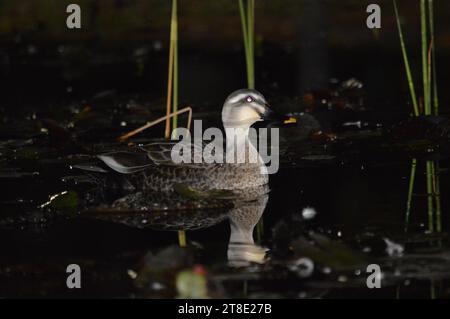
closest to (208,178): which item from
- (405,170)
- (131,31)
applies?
(405,170)

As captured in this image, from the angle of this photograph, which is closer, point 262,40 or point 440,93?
point 440,93

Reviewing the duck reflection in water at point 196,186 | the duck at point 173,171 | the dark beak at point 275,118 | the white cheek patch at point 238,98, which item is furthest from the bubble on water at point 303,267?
the white cheek patch at point 238,98

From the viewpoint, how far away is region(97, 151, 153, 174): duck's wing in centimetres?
978

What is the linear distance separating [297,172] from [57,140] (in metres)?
2.69

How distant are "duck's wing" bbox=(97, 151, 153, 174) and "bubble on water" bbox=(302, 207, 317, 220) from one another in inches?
67.7

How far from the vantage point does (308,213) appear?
873cm

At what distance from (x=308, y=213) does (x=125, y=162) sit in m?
1.96

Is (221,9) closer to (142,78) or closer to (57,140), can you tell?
(142,78)

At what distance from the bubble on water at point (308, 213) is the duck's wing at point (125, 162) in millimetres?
1721

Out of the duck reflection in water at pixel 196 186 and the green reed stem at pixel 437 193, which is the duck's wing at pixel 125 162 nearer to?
the duck reflection in water at pixel 196 186

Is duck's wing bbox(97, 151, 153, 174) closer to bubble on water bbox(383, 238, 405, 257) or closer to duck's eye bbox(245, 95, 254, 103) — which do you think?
duck's eye bbox(245, 95, 254, 103)

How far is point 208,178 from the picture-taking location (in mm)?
9828

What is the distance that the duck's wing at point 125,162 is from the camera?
32.1 ft

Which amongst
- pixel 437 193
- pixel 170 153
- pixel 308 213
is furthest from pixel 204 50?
pixel 308 213
